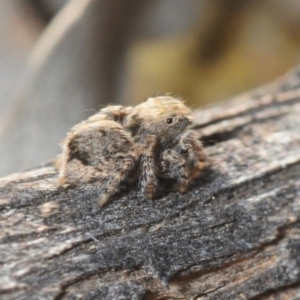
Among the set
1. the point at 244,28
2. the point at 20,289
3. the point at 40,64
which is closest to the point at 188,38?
the point at 244,28

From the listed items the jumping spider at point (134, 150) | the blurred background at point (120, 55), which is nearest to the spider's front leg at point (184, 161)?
the jumping spider at point (134, 150)

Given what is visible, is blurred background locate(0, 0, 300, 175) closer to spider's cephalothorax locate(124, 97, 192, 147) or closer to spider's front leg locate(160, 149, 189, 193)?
spider's cephalothorax locate(124, 97, 192, 147)

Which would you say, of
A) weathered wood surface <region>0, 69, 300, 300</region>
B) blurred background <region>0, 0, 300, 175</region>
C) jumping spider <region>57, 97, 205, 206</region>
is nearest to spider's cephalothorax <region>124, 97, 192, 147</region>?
jumping spider <region>57, 97, 205, 206</region>

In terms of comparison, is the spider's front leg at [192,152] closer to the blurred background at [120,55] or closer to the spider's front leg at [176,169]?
the spider's front leg at [176,169]

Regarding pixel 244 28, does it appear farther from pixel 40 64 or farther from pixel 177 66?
pixel 40 64

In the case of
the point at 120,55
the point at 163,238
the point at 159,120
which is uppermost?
the point at 120,55

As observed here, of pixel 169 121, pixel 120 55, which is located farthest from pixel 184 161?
pixel 120 55

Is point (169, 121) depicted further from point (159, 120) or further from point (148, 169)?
point (148, 169)
